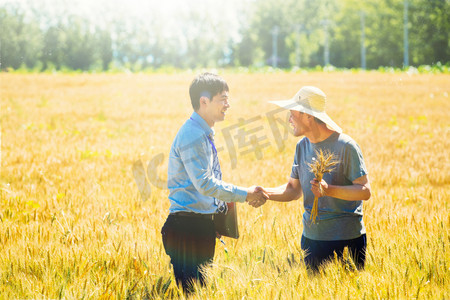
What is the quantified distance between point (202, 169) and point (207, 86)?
602 millimetres

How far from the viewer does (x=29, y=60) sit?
58531mm

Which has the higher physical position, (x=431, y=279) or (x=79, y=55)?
(x=79, y=55)

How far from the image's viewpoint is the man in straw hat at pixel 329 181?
3.14 meters

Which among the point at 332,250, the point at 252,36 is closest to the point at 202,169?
the point at 332,250

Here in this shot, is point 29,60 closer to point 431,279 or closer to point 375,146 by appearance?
point 375,146

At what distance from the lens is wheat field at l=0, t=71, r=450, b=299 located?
2.83 meters

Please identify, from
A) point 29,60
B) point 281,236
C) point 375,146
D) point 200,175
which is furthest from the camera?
point 29,60

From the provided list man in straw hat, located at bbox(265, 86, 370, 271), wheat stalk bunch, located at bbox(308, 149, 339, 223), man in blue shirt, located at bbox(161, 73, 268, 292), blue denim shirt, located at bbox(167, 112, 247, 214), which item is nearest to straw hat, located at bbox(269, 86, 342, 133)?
man in straw hat, located at bbox(265, 86, 370, 271)

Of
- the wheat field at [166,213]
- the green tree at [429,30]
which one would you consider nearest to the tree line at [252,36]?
the green tree at [429,30]

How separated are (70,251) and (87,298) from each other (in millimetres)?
795

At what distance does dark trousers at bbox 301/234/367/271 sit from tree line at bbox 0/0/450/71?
5049cm

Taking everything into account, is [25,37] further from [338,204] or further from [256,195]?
[338,204]

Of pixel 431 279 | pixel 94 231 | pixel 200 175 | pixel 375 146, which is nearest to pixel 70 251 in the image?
pixel 94 231

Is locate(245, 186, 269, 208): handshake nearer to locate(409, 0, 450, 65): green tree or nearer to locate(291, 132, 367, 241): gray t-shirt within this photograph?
locate(291, 132, 367, 241): gray t-shirt
